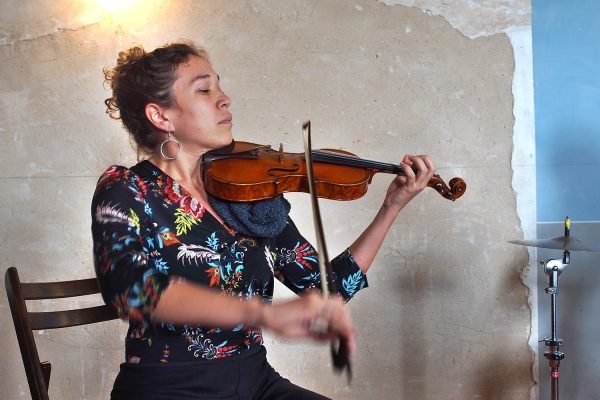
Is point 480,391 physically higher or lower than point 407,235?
lower

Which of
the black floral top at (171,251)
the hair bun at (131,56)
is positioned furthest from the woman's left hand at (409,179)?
the hair bun at (131,56)

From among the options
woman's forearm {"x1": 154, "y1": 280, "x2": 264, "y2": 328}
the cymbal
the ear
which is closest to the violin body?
the ear

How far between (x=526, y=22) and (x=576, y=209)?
691mm

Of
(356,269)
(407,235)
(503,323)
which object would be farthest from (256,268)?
(503,323)

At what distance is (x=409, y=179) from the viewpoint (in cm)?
169

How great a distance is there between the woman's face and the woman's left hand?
0.43m

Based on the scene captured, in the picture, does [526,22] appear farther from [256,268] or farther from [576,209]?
[256,268]

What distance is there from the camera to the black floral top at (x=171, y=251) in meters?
1.27

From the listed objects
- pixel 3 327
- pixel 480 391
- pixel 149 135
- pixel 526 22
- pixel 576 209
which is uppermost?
pixel 526 22

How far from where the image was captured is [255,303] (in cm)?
105

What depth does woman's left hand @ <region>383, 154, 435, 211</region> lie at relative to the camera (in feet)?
5.54

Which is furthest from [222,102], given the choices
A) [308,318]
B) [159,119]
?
[308,318]

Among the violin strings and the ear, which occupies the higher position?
the ear

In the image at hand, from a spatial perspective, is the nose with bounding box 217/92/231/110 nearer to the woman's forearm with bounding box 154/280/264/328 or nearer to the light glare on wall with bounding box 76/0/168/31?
the woman's forearm with bounding box 154/280/264/328
